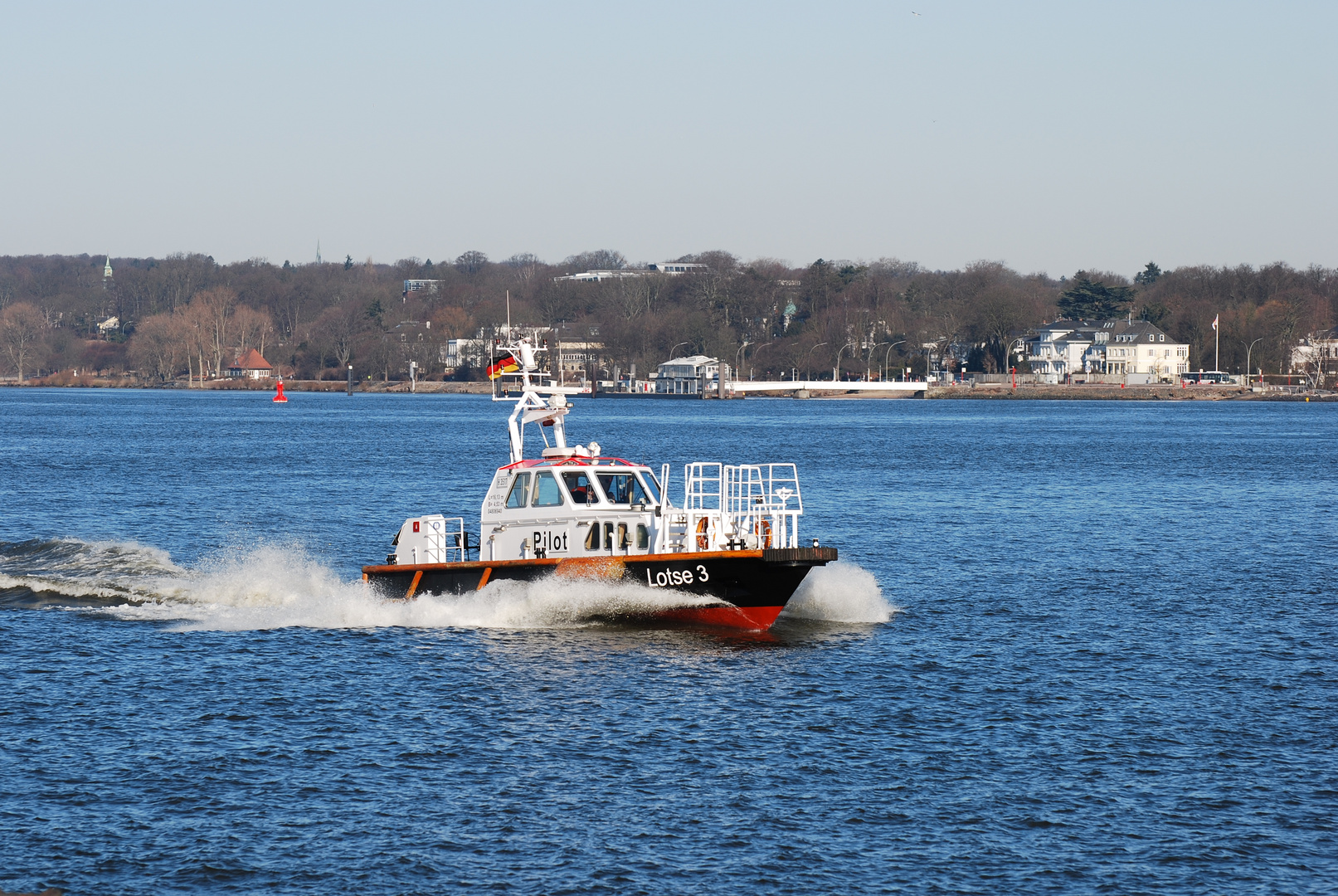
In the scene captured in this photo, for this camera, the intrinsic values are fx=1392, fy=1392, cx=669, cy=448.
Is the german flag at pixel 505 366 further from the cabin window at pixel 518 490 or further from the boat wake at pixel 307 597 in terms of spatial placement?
the boat wake at pixel 307 597

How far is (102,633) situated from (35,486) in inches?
1408

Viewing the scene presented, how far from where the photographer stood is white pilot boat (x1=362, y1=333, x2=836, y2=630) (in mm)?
26516

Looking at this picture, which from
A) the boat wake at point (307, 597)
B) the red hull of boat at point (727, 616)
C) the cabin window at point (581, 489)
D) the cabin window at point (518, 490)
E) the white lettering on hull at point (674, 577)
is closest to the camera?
the white lettering on hull at point (674, 577)

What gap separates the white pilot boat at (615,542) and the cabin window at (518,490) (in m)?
0.02

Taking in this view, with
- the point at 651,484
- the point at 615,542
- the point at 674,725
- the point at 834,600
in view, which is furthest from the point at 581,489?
the point at 674,725

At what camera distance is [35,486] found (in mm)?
60906

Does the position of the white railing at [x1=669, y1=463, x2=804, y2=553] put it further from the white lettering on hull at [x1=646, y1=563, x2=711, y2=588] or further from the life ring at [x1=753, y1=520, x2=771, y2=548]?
the white lettering on hull at [x1=646, y1=563, x2=711, y2=588]

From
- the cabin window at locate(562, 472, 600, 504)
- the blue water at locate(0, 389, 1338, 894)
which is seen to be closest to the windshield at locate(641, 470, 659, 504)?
the cabin window at locate(562, 472, 600, 504)

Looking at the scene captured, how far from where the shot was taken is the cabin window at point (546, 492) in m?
27.8

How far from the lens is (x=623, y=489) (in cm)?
2778

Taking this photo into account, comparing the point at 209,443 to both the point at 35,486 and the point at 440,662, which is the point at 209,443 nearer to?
the point at 35,486

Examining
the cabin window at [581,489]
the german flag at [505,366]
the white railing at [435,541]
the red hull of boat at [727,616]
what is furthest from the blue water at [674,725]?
the german flag at [505,366]

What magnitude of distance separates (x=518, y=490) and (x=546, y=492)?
700 millimetres

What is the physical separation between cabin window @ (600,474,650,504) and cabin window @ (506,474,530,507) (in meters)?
1.61
